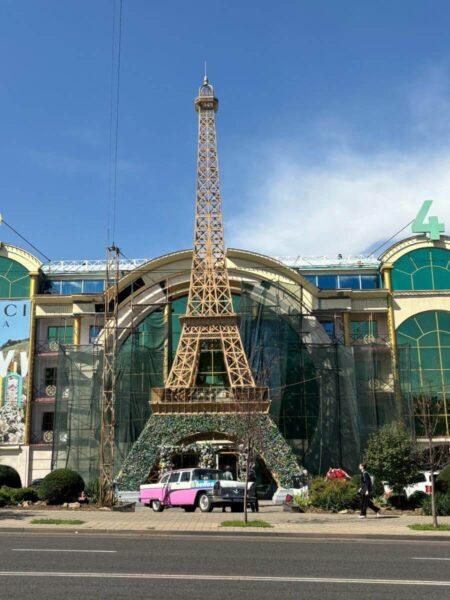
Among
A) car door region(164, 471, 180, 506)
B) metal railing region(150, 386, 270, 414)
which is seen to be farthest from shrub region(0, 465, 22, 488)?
car door region(164, 471, 180, 506)

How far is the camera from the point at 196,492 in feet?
83.9

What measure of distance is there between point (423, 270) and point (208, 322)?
18.7 m

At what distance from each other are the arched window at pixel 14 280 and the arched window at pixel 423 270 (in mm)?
28102

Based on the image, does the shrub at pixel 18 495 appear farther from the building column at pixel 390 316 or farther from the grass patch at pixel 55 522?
the building column at pixel 390 316

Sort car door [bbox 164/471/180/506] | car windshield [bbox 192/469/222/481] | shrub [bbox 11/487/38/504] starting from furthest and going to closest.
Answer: shrub [bbox 11/487/38/504]
car door [bbox 164/471/180/506]
car windshield [bbox 192/469/222/481]

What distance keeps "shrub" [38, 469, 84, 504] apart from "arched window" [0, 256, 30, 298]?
25616mm

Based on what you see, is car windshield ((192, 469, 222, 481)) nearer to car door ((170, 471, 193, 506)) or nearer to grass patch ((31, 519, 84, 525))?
car door ((170, 471, 193, 506))

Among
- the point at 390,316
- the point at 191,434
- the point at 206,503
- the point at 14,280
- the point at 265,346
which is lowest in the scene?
the point at 206,503

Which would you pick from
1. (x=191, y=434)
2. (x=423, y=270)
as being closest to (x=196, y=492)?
(x=191, y=434)

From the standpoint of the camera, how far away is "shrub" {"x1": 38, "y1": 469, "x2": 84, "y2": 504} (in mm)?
26438

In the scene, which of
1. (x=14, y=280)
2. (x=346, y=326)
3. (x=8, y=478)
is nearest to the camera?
(x=8, y=478)

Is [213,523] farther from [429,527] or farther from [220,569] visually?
[220,569]

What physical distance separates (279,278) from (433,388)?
43.9ft

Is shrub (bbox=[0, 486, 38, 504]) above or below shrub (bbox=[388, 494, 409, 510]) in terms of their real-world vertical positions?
above
